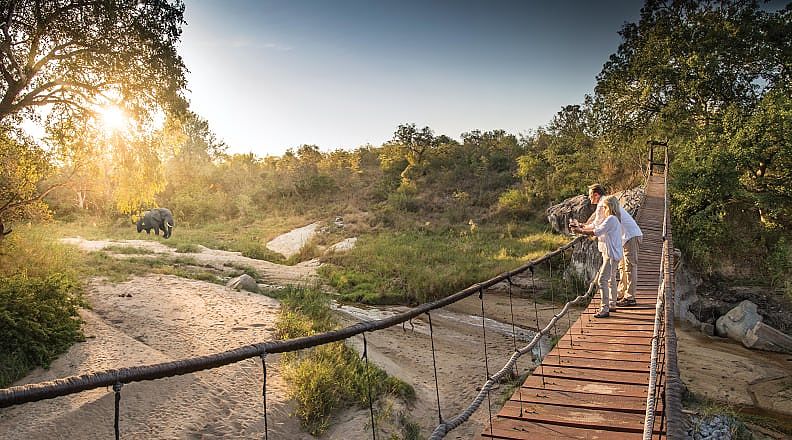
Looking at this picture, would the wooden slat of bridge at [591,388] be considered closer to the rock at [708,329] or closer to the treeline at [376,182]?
the rock at [708,329]

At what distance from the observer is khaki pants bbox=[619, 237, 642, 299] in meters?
5.51

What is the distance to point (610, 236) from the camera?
16.4ft

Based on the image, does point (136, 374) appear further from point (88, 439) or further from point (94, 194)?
point (94, 194)

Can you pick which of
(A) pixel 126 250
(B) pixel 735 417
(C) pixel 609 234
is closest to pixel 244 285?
(A) pixel 126 250

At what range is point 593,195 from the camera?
17.3 ft

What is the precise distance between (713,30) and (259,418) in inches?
577

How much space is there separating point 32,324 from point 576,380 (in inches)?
236

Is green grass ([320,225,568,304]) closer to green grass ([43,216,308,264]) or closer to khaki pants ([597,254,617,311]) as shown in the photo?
green grass ([43,216,308,264])

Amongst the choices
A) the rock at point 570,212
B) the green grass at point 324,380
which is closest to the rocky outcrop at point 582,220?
the rock at point 570,212

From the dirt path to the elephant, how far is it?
8515 millimetres

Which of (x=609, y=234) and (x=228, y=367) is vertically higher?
(x=609, y=234)

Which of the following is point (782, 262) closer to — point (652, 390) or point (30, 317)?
point (652, 390)

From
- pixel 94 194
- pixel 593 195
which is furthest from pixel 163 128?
pixel 593 195

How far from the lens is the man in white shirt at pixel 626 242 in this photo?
5.24m
